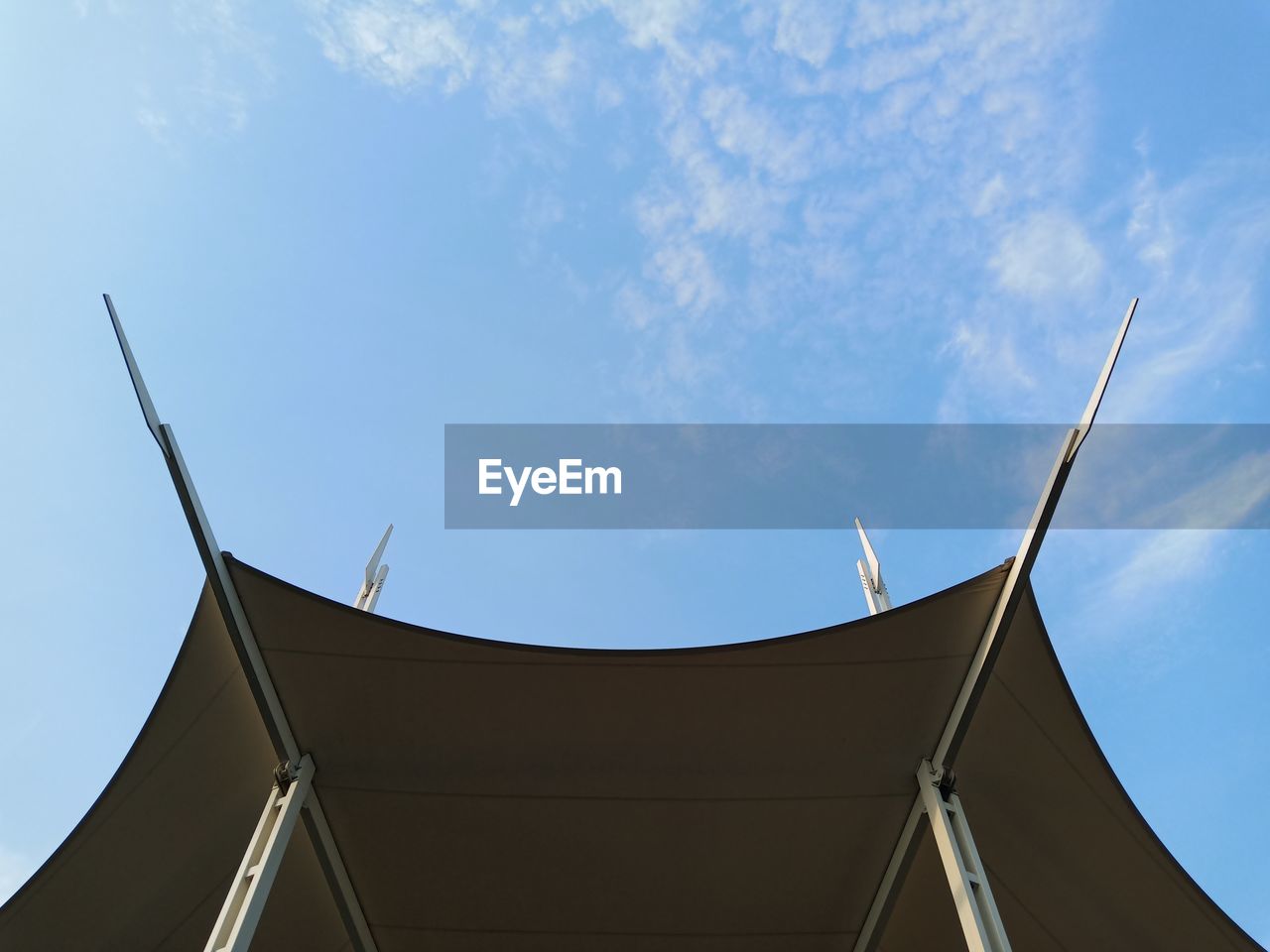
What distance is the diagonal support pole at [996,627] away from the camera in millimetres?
4918

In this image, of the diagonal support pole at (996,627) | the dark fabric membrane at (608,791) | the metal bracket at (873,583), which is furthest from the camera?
the metal bracket at (873,583)

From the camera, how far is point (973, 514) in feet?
23.7

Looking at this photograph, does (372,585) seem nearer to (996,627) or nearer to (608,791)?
(608,791)

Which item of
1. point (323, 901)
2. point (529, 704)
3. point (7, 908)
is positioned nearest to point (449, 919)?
point (323, 901)

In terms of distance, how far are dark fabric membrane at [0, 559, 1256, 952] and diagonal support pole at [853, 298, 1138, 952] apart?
11 cm

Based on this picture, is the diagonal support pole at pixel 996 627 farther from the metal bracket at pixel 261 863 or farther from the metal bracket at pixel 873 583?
the metal bracket at pixel 261 863

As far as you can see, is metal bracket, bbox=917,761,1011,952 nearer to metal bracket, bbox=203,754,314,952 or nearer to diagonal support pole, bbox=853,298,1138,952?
diagonal support pole, bbox=853,298,1138,952

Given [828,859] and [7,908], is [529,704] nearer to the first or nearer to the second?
[828,859]

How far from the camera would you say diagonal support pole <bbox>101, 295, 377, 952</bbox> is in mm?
5066

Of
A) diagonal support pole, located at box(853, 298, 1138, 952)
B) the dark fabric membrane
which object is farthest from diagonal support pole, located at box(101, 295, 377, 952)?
diagonal support pole, located at box(853, 298, 1138, 952)

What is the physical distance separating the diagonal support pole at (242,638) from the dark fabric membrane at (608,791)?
115mm

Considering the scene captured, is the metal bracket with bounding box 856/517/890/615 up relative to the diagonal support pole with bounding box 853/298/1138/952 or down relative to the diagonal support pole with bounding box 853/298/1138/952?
up

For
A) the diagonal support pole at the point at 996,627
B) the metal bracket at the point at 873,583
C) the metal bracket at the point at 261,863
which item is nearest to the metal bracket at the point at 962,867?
the diagonal support pole at the point at 996,627

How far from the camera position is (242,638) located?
5.67 metres
